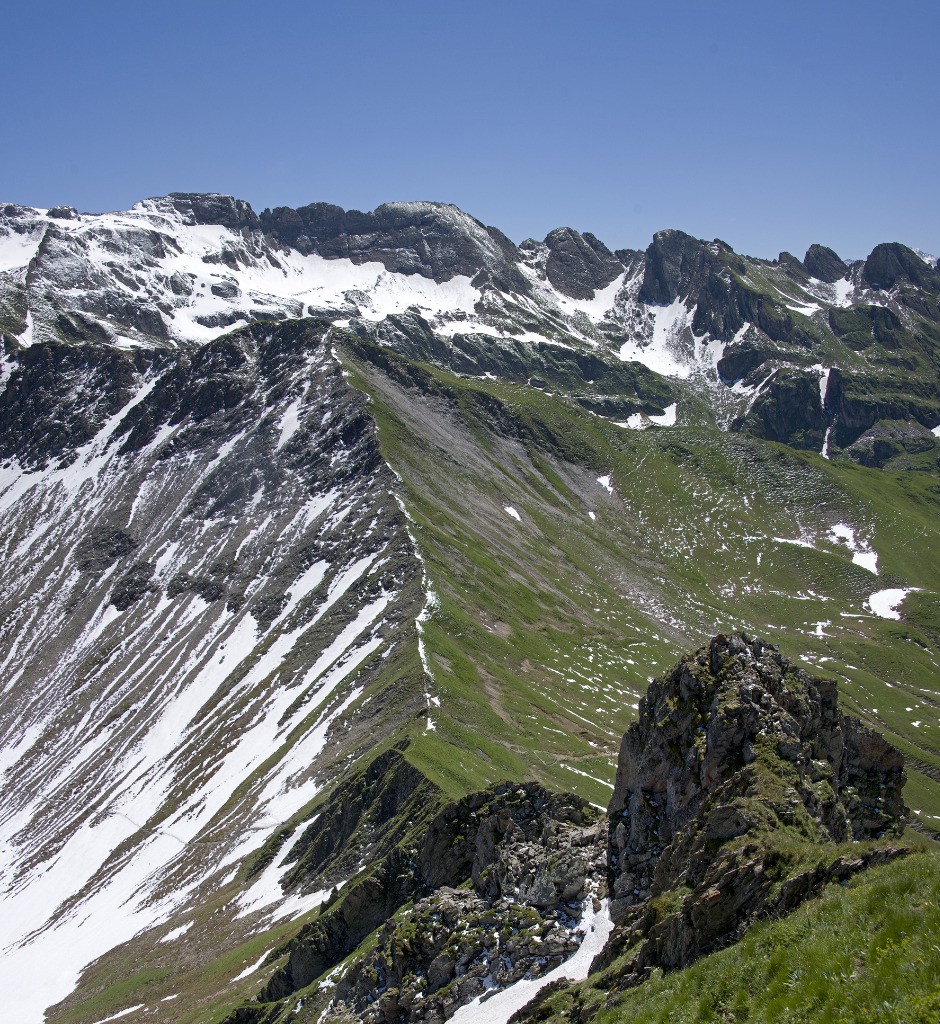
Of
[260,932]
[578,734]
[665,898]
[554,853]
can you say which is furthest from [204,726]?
[665,898]

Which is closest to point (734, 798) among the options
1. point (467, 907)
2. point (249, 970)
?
point (467, 907)

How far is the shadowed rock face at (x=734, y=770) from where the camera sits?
28141mm

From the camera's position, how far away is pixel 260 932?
76875 mm

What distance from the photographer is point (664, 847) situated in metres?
32.2

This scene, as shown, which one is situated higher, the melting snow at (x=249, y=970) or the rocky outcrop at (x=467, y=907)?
the rocky outcrop at (x=467, y=907)

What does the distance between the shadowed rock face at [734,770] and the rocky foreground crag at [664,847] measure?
0.07 metres

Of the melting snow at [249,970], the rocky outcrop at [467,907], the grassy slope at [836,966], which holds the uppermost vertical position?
the grassy slope at [836,966]

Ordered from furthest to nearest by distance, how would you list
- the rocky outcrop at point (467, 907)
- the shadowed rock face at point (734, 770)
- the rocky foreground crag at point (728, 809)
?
the rocky outcrop at point (467, 907), the shadowed rock face at point (734, 770), the rocky foreground crag at point (728, 809)

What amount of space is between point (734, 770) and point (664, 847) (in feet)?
12.8

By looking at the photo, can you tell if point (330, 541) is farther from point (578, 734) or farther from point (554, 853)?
point (554, 853)

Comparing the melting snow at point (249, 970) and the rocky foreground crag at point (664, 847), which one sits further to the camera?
the melting snow at point (249, 970)

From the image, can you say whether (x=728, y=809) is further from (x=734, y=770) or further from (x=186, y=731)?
(x=186, y=731)

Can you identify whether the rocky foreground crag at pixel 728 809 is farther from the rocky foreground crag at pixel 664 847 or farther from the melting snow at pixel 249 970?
the melting snow at pixel 249 970

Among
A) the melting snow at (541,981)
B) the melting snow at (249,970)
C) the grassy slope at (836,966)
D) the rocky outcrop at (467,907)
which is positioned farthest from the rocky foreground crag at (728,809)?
the melting snow at (249,970)
